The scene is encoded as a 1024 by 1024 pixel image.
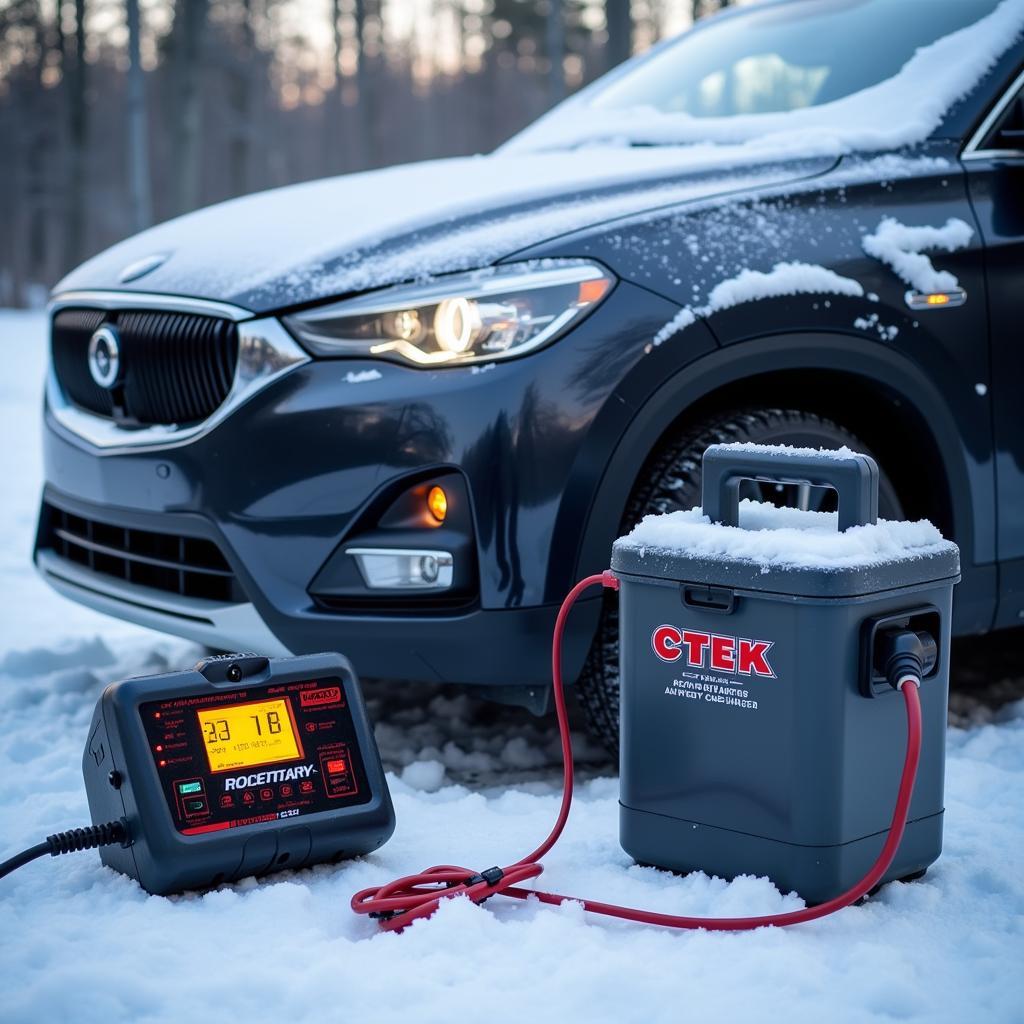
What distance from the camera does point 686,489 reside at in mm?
2582

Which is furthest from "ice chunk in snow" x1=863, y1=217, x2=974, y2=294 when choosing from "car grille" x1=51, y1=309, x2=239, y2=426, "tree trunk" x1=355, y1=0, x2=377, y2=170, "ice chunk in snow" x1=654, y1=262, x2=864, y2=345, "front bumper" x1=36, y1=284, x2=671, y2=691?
"tree trunk" x1=355, y1=0, x2=377, y2=170

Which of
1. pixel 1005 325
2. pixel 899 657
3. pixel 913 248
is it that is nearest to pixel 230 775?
pixel 899 657

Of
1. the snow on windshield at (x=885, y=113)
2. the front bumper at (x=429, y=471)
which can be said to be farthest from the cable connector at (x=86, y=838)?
the snow on windshield at (x=885, y=113)

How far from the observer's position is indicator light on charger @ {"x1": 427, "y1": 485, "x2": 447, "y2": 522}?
249 centimetres

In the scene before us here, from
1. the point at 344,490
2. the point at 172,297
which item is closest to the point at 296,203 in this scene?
the point at 172,297

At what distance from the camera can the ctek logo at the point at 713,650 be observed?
2.04 m

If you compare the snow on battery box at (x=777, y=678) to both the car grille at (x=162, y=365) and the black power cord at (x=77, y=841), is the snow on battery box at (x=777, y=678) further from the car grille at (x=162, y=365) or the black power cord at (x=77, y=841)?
the car grille at (x=162, y=365)

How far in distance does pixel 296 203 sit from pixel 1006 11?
176 cm

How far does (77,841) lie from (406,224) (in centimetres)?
135

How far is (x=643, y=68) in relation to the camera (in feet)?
13.6

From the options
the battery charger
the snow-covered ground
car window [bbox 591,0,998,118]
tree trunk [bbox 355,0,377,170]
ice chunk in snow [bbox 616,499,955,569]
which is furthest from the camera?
tree trunk [bbox 355,0,377,170]

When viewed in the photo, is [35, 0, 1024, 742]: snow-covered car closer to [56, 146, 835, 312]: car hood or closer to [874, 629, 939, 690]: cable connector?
[56, 146, 835, 312]: car hood

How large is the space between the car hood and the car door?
0.38m

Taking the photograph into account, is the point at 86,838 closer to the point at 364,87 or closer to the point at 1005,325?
the point at 1005,325
